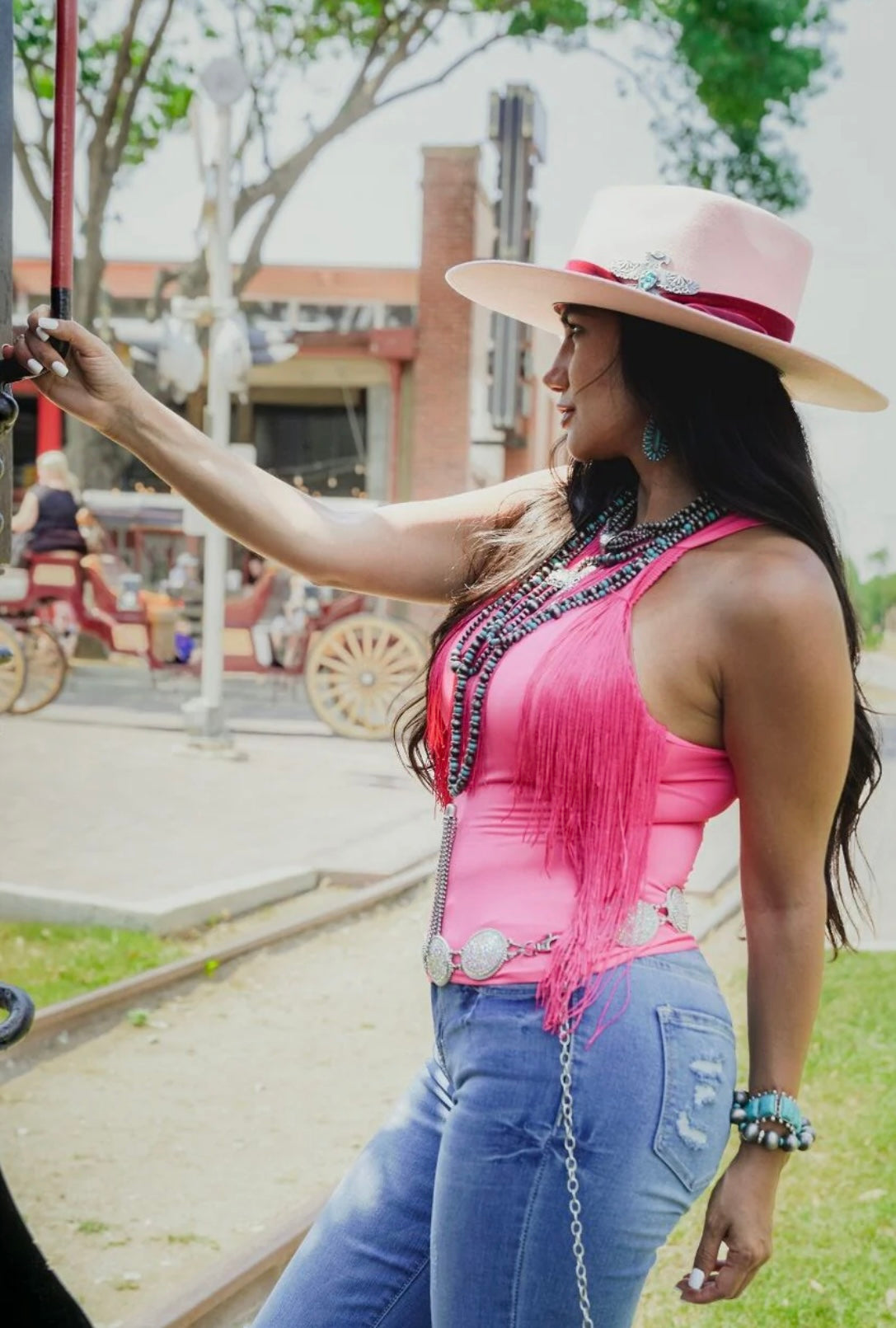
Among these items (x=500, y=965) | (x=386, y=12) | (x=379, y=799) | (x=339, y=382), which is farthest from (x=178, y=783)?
(x=339, y=382)

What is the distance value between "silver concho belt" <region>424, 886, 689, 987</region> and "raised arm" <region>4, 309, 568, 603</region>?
0.67 metres

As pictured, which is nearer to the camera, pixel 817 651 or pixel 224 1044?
pixel 817 651

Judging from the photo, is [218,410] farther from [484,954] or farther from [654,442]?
[484,954]

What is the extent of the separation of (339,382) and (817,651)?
21259 millimetres

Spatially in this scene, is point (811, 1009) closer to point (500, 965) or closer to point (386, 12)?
point (500, 965)

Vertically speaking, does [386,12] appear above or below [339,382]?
above

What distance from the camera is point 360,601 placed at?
14.2 metres

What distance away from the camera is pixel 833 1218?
4098mm

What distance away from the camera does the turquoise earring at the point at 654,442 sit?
1.99 meters

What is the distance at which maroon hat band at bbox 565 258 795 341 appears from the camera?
6.34 ft

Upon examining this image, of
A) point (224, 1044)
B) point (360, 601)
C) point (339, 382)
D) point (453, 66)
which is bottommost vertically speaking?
point (224, 1044)

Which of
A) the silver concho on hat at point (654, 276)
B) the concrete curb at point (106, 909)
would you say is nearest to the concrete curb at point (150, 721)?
the concrete curb at point (106, 909)

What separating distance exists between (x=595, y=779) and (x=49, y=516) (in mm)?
12540

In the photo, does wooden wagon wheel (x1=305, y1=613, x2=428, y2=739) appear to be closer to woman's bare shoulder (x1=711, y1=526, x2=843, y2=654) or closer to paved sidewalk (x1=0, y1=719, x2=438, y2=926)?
paved sidewalk (x1=0, y1=719, x2=438, y2=926)
